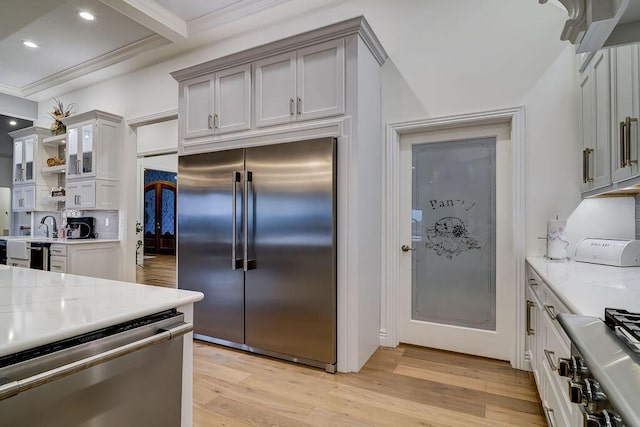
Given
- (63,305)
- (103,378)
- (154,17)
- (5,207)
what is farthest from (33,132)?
(103,378)

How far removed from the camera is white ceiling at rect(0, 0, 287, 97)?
11.4ft

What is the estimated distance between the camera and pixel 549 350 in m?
1.65

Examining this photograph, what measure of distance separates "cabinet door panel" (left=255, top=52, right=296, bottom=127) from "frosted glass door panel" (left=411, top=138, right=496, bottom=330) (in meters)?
1.24

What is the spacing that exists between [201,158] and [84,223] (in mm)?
3037

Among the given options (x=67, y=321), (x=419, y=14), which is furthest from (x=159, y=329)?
(x=419, y=14)

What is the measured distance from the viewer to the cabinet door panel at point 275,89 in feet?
9.07

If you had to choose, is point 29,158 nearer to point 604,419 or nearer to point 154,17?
point 154,17

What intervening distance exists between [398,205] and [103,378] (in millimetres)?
2586

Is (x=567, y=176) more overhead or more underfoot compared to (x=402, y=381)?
more overhead

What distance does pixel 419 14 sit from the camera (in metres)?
2.98

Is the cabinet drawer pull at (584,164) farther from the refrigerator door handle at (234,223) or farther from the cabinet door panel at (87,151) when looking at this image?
the cabinet door panel at (87,151)

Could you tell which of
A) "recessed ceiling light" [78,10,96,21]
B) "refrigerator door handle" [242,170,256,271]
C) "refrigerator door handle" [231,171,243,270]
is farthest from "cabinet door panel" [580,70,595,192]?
"recessed ceiling light" [78,10,96,21]

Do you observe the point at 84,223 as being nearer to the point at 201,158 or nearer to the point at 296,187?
the point at 201,158

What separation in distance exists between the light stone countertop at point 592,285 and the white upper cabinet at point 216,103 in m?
2.51
